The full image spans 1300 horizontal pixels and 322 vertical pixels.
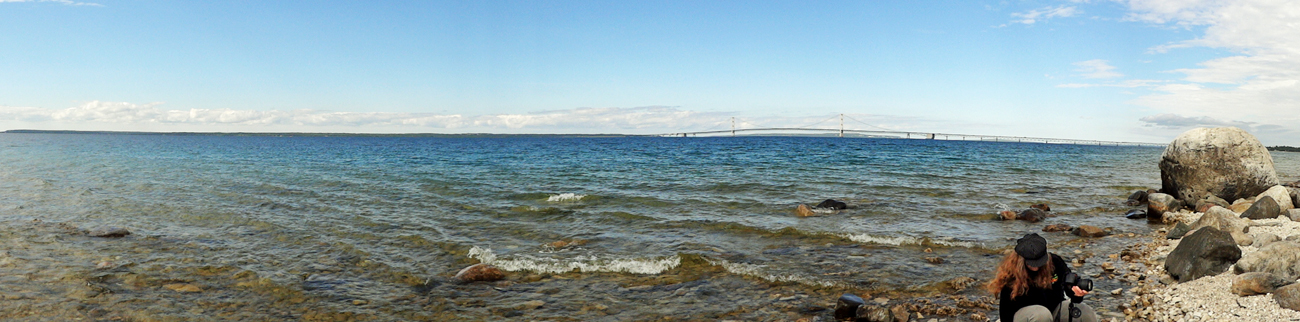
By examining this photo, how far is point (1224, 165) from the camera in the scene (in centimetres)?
1867

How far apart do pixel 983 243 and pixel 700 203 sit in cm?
887

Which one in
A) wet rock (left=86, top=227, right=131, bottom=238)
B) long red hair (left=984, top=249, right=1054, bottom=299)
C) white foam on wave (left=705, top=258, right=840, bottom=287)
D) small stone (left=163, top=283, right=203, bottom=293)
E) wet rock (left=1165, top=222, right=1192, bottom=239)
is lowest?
small stone (left=163, top=283, right=203, bottom=293)

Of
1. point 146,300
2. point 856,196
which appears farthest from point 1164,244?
point 146,300

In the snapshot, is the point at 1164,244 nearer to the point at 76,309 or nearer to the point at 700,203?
the point at 700,203

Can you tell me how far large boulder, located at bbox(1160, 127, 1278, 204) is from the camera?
18.6m

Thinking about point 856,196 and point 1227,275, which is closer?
point 1227,275

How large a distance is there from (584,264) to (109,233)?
11.4m

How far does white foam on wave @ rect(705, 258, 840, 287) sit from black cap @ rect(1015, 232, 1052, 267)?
14.0 feet

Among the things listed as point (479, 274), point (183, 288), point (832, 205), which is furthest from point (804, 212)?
point (183, 288)

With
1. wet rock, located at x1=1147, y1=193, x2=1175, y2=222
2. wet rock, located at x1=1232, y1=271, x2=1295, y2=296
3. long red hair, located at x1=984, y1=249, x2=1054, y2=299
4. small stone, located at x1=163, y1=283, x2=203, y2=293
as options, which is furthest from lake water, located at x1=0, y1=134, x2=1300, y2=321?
wet rock, located at x1=1232, y1=271, x2=1295, y2=296

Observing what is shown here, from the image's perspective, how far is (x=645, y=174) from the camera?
33344mm

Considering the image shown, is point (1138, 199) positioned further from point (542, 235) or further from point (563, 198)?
point (542, 235)

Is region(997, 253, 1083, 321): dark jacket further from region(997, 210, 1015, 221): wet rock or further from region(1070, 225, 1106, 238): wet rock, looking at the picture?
region(997, 210, 1015, 221): wet rock

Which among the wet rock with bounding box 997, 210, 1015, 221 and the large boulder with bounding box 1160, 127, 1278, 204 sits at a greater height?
the large boulder with bounding box 1160, 127, 1278, 204
